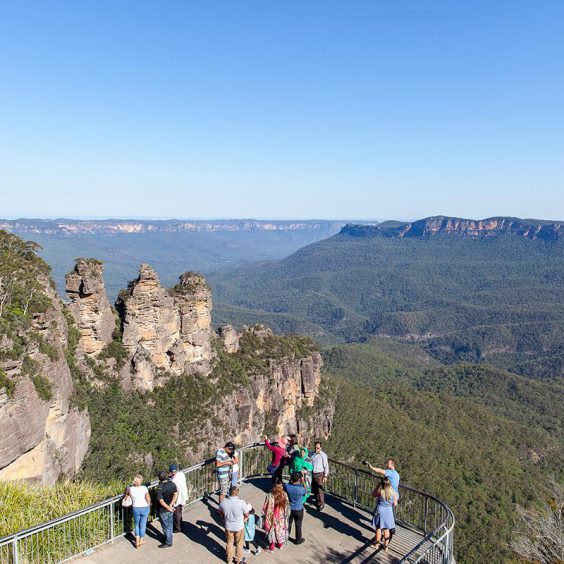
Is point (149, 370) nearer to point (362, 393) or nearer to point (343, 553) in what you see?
point (343, 553)

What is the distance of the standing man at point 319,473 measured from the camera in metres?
14.6

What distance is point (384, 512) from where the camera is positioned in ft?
41.5

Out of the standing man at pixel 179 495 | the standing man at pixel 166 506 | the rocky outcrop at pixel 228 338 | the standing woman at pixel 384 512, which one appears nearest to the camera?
the standing man at pixel 166 506

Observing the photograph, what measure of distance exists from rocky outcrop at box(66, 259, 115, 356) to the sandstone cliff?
212 inches

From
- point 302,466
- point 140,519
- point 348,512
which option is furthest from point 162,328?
point 140,519

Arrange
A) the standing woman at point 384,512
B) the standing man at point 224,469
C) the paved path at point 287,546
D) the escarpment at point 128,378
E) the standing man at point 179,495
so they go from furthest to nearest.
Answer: the escarpment at point 128,378 < the standing man at point 224,469 < the standing man at point 179,495 < the standing woman at point 384,512 < the paved path at point 287,546

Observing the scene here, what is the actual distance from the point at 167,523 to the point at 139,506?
882 mm

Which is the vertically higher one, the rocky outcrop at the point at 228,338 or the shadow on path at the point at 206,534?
the shadow on path at the point at 206,534

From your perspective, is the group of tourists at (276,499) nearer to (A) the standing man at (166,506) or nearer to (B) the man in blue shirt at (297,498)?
(B) the man in blue shirt at (297,498)

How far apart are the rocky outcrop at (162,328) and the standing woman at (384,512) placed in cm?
2866

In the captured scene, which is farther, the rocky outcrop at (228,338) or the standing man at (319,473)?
the rocky outcrop at (228,338)

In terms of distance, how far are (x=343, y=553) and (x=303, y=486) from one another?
1.97 metres

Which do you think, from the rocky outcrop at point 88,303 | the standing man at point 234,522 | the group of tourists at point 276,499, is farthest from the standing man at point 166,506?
the rocky outcrop at point 88,303

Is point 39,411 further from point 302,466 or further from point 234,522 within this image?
point 234,522
